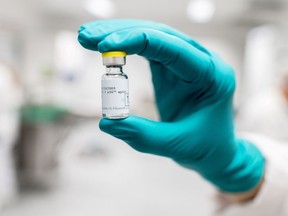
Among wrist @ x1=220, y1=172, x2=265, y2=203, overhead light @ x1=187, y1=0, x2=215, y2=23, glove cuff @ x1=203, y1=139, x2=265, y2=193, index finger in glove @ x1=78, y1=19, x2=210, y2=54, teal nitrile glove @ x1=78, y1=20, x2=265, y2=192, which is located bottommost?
wrist @ x1=220, y1=172, x2=265, y2=203

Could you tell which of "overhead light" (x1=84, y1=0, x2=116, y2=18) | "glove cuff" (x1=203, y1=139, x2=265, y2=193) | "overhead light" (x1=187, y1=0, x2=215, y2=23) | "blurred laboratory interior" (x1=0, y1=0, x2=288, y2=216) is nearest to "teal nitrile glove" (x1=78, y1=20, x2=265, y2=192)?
"glove cuff" (x1=203, y1=139, x2=265, y2=193)

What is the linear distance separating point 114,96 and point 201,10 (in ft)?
17.0

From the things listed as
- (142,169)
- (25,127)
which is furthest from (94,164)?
(25,127)

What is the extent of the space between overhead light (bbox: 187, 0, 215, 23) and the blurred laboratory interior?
0.06 ft

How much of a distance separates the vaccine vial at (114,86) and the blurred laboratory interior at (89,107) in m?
1.44

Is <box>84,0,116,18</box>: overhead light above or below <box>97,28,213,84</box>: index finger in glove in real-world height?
above

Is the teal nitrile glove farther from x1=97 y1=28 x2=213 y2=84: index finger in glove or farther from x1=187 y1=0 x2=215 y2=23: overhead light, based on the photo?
x1=187 y1=0 x2=215 y2=23: overhead light

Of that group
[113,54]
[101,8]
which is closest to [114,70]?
[113,54]

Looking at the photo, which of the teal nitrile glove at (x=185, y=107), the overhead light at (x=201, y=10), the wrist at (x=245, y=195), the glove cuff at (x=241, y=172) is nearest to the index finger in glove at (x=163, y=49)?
the teal nitrile glove at (x=185, y=107)

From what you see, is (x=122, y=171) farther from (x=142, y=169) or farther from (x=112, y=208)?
(x=112, y=208)

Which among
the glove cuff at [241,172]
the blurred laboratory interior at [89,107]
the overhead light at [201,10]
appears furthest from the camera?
the overhead light at [201,10]

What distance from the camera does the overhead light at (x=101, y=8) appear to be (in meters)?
4.92

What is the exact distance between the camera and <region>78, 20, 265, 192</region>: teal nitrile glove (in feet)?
1.78

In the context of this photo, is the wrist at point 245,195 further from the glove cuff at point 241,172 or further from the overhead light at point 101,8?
the overhead light at point 101,8
